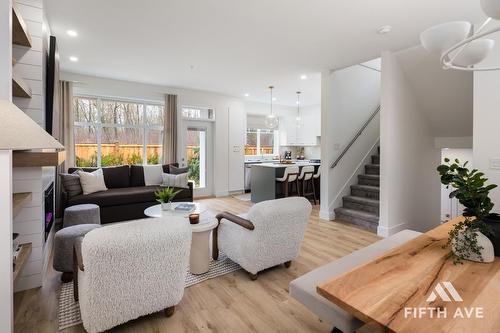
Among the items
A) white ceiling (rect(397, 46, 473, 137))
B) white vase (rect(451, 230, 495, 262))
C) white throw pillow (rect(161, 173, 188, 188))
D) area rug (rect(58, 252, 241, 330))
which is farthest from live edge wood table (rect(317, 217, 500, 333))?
white throw pillow (rect(161, 173, 188, 188))

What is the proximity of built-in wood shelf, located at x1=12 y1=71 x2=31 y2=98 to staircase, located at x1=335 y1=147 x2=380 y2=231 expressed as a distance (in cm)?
458

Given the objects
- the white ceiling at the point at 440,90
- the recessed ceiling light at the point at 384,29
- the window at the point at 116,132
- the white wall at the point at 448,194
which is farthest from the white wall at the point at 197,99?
the white wall at the point at 448,194

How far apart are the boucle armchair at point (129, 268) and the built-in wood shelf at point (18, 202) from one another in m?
0.44

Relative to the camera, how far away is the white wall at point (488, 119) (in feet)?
8.46

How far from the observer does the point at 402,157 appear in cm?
392

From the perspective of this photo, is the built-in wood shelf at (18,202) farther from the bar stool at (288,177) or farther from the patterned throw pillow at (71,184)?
the bar stool at (288,177)

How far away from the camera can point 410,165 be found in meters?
4.08

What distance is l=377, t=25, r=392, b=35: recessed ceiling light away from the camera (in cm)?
300

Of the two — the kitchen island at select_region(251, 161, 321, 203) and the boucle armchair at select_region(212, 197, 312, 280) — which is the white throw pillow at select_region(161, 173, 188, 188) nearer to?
the kitchen island at select_region(251, 161, 321, 203)

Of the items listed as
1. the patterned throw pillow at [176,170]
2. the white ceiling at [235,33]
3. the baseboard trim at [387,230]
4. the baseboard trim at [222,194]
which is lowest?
the baseboard trim at [387,230]

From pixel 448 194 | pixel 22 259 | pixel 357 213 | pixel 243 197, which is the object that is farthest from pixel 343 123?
pixel 22 259

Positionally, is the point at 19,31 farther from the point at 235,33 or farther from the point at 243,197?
the point at 243,197

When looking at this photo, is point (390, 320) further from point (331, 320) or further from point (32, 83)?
point (32, 83)

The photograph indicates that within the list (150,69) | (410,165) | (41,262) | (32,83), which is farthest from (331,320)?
(150,69)
